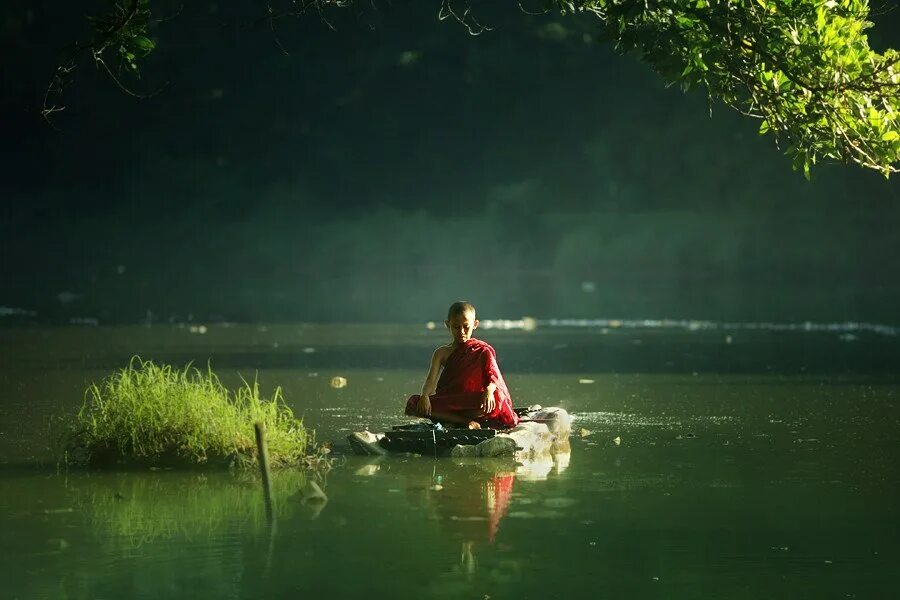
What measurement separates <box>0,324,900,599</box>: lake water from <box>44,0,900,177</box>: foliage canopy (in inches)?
101

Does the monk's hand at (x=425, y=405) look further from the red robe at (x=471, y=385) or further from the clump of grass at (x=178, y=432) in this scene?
the clump of grass at (x=178, y=432)

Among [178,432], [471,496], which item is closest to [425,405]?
[178,432]

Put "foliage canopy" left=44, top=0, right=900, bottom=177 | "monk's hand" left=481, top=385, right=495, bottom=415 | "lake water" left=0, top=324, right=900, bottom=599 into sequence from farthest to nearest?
1. "monk's hand" left=481, top=385, right=495, bottom=415
2. "foliage canopy" left=44, top=0, right=900, bottom=177
3. "lake water" left=0, top=324, right=900, bottom=599

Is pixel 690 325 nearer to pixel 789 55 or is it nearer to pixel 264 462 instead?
pixel 789 55

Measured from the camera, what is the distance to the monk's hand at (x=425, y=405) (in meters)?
13.0

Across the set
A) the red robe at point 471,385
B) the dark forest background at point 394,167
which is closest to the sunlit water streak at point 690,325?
the dark forest background at point 394,167

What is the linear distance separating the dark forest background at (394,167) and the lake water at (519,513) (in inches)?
1588

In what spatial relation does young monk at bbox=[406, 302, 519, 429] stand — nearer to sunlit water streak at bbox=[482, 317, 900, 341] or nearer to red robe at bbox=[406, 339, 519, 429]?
red robe at bbox=[406, 339, 519, 429]

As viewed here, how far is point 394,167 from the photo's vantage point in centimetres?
6088

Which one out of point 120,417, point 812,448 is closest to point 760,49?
point 812,448

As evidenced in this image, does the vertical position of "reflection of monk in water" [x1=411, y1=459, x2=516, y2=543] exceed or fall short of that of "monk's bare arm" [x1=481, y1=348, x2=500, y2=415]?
it falls short

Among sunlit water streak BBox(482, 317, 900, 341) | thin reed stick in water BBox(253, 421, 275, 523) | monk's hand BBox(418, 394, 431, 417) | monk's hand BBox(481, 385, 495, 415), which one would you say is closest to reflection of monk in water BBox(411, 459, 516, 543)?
monk's hand BBox(481, 385, 495, 415)

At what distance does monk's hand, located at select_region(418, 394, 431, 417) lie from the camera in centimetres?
1300

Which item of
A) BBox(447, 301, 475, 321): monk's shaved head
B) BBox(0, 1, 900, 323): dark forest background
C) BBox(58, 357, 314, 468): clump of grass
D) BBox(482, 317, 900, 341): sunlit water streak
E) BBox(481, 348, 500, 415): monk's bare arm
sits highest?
BBox(0, 1, 900, 323): dark forest background
